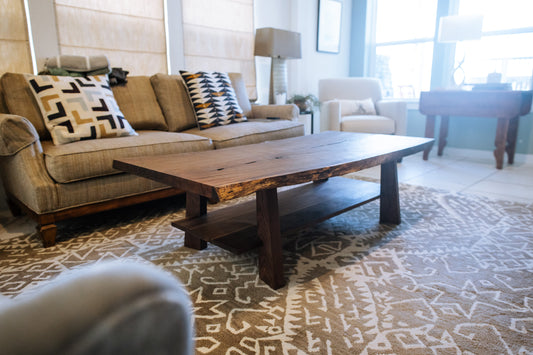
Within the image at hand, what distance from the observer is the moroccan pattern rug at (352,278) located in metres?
1.13

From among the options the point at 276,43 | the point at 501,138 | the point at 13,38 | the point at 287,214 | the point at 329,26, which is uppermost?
the point at 329,26

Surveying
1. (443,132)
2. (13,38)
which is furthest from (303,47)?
(13,38)

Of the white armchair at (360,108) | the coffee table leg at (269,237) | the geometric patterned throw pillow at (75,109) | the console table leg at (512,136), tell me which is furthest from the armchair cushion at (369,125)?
the coffee table leg at (269,237)

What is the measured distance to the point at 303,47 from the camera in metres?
4.61

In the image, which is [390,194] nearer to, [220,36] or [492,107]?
[492,107]

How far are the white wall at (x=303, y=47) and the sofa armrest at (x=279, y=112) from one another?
611 millimetres

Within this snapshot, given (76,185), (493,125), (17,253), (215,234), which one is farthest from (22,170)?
(493,125)

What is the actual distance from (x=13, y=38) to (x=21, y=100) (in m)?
0.68

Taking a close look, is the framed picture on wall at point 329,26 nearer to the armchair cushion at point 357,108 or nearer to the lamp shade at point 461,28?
the armchair cushion at point 357,108

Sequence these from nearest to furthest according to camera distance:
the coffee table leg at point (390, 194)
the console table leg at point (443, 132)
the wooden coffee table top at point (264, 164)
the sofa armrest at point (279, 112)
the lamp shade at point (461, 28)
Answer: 1. the wooden coffee table top at point (264, 164)
2. the coffee table leg at point (390, 194)
3. the sofa armrest at point (279, 112)
4. the lamp shade at point (461, 28)
5. the console table leg at point (443, 132)

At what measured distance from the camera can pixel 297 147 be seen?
1.96 m

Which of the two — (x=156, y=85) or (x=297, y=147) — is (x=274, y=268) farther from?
(x=156, y=85)

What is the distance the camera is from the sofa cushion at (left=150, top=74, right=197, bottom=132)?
2891 mm

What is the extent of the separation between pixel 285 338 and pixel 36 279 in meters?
1.08
